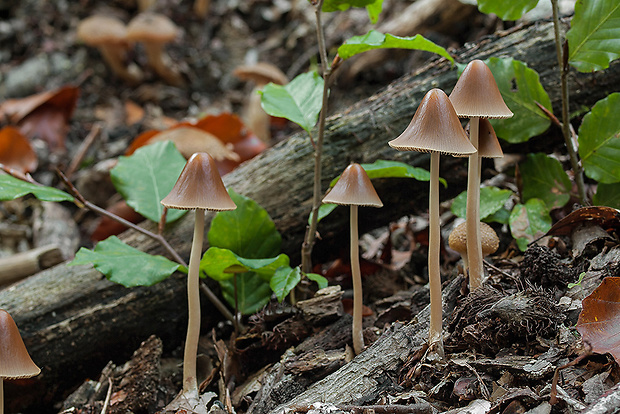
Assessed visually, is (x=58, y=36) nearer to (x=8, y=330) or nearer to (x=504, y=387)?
(x=8, y=330)

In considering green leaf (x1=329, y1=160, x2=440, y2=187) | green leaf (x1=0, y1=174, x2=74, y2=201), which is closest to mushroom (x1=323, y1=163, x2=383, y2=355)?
green leaf (x1=329, y1=160, x2=440, y2=187)

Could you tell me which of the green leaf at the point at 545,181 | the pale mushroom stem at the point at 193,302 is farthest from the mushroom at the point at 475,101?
the pale mushroom stem at the point at 193,302

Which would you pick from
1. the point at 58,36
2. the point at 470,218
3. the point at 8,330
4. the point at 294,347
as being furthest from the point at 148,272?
the point at 58,36

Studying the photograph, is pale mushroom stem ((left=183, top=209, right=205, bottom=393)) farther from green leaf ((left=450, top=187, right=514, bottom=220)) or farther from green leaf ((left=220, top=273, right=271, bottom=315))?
green leaf ((left=450, top=187, right=514, bottom=220))

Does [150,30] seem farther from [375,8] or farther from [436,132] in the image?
[436,132]

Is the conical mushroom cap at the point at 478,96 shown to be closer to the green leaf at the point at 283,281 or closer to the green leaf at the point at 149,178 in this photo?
the green leaf at the point at 283,281

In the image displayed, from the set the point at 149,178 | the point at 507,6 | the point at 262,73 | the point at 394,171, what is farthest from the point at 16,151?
the point at 507,6
